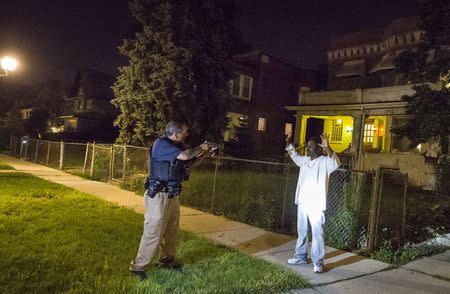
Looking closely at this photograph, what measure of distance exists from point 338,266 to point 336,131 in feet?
62.9

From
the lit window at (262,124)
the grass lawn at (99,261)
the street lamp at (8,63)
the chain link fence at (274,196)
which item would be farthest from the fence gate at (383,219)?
the lit window at (262,124)

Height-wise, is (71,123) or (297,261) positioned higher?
(71,123)

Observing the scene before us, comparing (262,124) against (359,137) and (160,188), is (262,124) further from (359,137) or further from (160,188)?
(160,188)

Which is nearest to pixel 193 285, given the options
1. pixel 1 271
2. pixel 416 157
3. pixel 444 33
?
pixel 1 271

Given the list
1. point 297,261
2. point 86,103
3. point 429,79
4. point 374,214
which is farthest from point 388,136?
point 86,103

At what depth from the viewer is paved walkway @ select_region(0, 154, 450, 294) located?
525cm

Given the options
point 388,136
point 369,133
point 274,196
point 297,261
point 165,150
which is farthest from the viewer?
point 369,133

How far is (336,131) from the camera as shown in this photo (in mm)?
24438

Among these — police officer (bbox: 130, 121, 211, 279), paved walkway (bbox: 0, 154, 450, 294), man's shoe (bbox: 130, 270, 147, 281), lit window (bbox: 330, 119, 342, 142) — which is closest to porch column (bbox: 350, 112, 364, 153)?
lit window (bbox: 330, 119, 342, 142)

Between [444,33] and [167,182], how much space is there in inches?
360

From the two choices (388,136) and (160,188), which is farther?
(388,136)

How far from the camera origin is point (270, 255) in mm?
6395

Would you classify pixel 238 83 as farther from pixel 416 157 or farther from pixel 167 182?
pixel 167 182

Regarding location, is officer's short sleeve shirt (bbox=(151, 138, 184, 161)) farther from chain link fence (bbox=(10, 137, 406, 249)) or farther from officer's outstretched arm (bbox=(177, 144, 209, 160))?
chain link fence (bbox=(10, 137, 406, 249))
